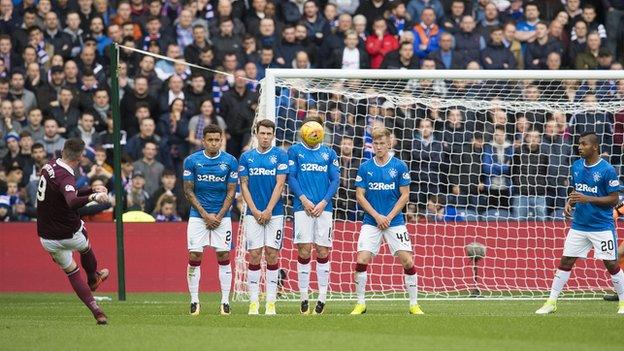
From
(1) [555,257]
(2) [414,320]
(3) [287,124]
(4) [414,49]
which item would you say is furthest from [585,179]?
(4) [414,49]

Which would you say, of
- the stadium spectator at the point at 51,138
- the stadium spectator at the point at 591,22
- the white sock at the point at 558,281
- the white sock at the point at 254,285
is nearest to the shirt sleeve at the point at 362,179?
the white sock at the point at 254,285

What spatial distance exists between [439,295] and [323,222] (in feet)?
17.3

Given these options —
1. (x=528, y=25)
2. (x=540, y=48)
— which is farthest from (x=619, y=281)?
(x=528, y=25)

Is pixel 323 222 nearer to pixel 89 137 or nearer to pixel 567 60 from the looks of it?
pixel 89 137

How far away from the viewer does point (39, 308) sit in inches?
691

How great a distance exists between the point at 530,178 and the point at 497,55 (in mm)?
3947

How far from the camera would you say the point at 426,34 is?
992 inches

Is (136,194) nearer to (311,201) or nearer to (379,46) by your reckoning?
(379,46)

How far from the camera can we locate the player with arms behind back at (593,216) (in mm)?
16156

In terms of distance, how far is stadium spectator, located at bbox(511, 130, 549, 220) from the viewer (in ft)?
70.4

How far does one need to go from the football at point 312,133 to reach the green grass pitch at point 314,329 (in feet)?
7.34

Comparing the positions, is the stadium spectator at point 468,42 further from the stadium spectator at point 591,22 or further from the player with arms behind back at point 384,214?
the player with arms behind back at point 384,214

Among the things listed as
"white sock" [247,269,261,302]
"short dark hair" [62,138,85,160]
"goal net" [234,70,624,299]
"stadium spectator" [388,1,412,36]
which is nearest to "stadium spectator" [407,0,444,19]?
"stadium spectator" [388,1,412,36]

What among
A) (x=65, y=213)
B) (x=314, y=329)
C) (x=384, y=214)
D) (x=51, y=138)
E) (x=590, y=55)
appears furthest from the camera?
(x=590, y=55)
